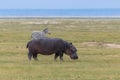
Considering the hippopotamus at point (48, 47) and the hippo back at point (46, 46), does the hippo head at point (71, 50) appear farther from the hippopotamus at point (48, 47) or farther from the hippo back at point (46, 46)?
the hippo back at point (46, 46)

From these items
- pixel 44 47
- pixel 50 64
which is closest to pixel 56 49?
pixel 44 47

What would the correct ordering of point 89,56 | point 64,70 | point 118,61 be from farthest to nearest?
point 89,56, point 118,61, point 64,70

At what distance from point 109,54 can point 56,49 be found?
5.14m

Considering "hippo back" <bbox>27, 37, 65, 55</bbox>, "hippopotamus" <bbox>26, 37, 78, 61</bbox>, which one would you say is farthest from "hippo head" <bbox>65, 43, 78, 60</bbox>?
"hippo back" <bbox>27, 37, 65, 55</bbox>

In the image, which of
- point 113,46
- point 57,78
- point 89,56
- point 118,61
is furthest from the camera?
point 113,46

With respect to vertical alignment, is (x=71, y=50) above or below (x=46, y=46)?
below

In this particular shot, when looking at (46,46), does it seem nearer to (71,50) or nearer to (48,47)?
(48,47)

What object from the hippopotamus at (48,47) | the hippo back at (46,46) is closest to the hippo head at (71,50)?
the hippopotamus at (48,47)

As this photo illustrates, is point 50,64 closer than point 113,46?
Yes

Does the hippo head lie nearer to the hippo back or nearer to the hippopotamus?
the hippopotamus

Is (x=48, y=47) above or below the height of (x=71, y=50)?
above

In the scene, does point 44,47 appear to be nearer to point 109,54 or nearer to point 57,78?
point 109,54

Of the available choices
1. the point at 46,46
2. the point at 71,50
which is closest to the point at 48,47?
the point at 46,46

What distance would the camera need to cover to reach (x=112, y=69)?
22.1m
